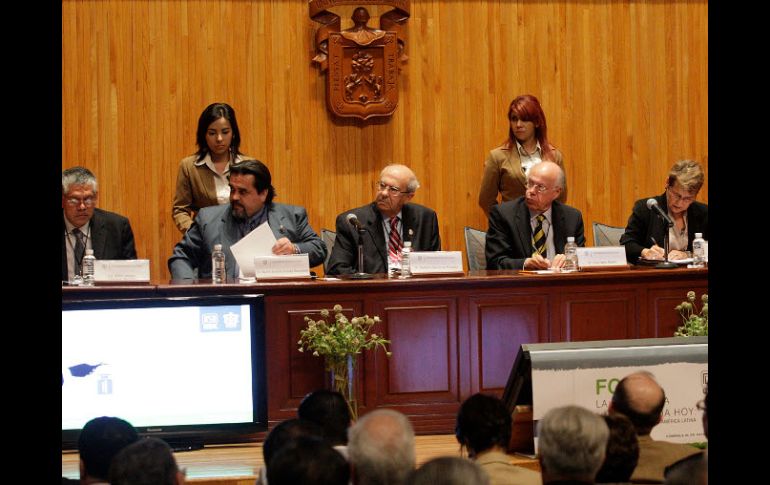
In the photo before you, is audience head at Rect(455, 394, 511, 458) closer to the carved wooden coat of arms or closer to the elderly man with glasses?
the elderly man with glasses

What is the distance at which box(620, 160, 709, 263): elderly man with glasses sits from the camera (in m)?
6.38

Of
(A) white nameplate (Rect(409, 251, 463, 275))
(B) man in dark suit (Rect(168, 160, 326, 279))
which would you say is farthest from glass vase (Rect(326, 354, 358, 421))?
(B) man in dark suit (Rect(168, 160, 326, 279))

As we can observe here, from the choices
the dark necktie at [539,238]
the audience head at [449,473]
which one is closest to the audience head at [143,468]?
the audience head at [449,473]

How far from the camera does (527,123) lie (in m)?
7.66

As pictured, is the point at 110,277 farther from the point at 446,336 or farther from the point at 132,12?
the point at 132,12

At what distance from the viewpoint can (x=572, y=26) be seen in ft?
27.6

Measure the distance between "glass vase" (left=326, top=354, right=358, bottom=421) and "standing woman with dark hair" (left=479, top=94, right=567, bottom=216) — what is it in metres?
3.09

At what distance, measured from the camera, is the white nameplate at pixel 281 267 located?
5.08 meters

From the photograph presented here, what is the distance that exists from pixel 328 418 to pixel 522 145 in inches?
184

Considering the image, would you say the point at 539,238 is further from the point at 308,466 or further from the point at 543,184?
the point at 308,466

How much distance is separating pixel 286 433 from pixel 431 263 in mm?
2360

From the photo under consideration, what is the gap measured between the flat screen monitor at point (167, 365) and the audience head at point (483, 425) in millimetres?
1486

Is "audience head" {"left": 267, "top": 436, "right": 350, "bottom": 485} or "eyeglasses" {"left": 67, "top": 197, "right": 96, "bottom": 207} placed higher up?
"eyeglasses" {"left": 67, "top": 197, "right": 96, "bottom": 207}

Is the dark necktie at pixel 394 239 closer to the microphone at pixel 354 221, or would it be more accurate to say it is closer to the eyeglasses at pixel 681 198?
the microphone at pixel 354 221
